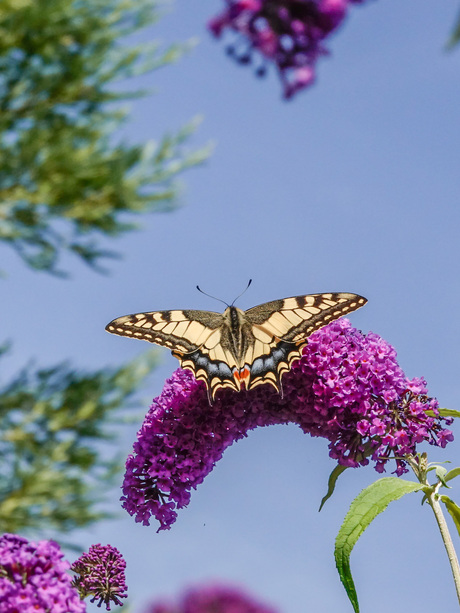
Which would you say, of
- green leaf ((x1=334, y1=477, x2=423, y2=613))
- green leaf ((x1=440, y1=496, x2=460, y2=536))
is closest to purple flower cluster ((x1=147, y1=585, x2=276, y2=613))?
green leaf ((x1=334, y1=477, x2=423, y2=613))

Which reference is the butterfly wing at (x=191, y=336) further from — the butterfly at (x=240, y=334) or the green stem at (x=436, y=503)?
the green stem at (x=436, y=503)

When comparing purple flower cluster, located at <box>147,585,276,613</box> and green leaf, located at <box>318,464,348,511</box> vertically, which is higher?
green leaf, located at <box>318,464,348,511</box>

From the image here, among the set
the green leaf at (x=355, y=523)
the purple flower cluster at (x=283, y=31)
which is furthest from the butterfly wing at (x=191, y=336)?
the purple flower cluster at (x=283, y=31)

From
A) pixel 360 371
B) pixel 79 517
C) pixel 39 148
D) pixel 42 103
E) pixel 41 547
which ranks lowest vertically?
pixel 41 547

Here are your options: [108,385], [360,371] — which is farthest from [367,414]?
[108,385]

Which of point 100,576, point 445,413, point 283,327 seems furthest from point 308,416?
point 100,576

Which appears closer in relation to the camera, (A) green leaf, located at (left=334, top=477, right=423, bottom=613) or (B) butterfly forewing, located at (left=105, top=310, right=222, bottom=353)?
(A) green leaf, located at (left=334, top=477, right=423, bottom=613)

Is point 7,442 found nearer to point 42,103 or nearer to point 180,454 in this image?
point 180,454

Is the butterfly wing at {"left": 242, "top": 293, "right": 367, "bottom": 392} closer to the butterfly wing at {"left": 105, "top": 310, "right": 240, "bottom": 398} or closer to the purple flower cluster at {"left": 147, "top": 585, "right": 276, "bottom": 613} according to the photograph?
the butterfly wing at {"left": 105, "top": 310, "right": 240, "bottom": 398}
